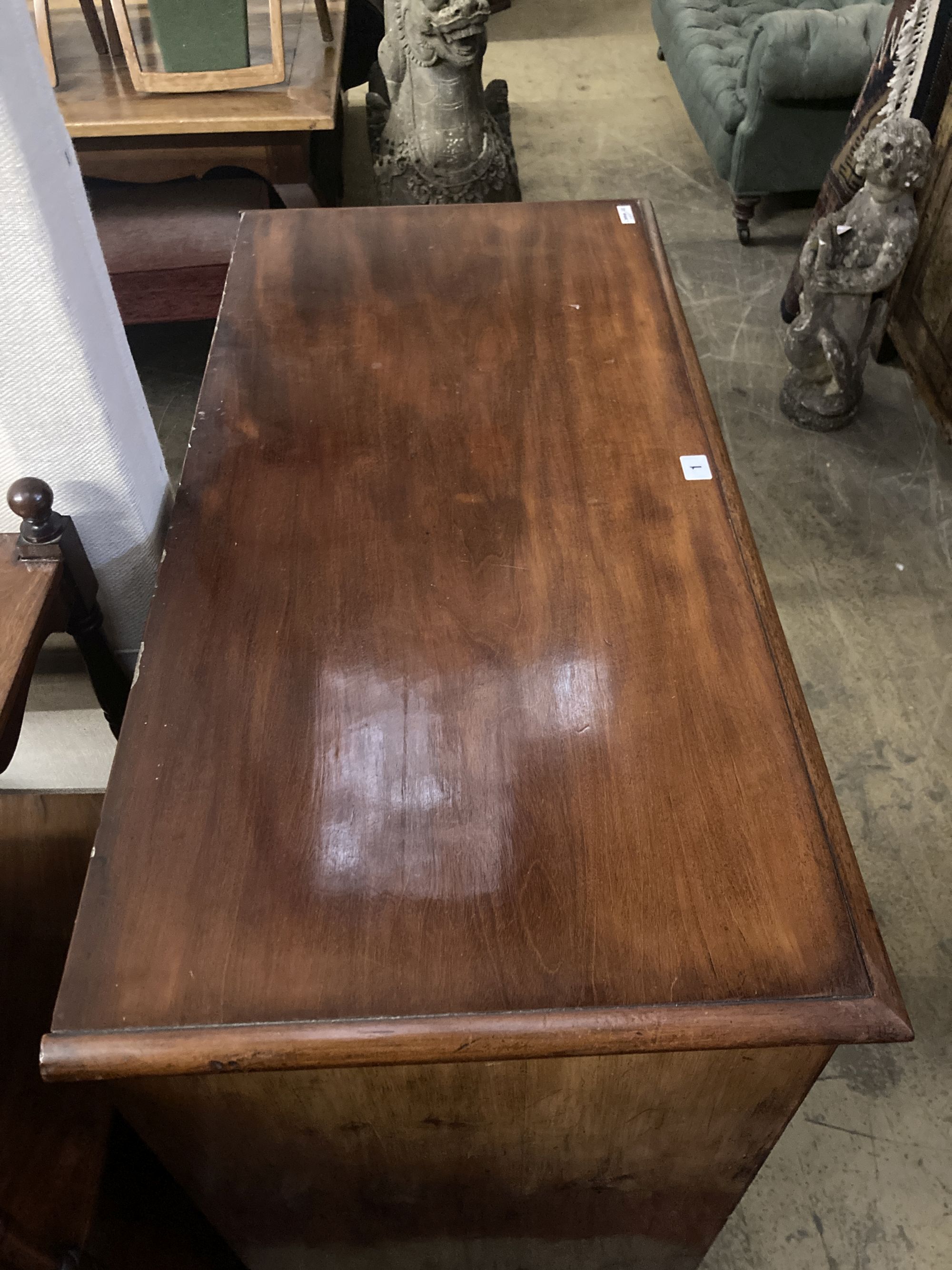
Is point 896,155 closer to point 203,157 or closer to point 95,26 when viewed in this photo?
point 203,157

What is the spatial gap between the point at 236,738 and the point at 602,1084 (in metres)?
0.49

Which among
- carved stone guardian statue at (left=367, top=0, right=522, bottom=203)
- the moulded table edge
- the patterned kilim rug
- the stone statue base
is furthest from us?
the stone statue base

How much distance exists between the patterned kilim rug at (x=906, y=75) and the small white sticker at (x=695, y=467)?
5.25 feet

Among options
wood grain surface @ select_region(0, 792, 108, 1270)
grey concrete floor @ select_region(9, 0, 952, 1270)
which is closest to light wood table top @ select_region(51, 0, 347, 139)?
Answer: grey concrete floor @ select_region(9, 0, 952, 1270)

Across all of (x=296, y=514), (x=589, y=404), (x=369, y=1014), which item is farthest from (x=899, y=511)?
(x=369, y=1014)

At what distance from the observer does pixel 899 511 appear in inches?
Answer: 91.5

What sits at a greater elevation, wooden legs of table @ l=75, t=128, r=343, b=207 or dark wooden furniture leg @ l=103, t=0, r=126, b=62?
dark wooden furniture leg @ l=103, t=0, r=126, b=62

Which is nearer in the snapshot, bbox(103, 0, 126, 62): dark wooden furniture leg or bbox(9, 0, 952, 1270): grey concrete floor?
bbox(9, 0, 952, 1270): grey concrete floor

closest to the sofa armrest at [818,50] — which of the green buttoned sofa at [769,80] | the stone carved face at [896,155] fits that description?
the green buttoned sofa at [769,80]

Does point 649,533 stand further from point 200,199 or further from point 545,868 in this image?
point 200,199

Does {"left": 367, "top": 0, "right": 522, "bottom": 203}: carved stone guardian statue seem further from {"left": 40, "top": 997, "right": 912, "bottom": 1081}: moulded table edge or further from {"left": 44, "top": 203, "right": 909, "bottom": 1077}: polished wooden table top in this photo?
{"left": 40, "top": 997, "right": 912, "bottom": 1081}: moulded table edge

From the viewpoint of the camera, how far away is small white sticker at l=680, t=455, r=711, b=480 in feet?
3.97

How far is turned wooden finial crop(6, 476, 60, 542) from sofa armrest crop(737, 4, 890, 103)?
102 inches

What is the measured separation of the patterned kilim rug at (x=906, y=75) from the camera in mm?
2199
